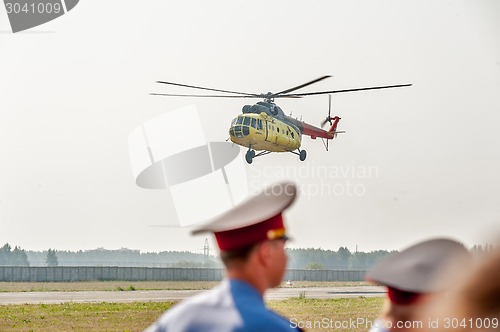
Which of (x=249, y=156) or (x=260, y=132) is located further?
(x=249, y=156)

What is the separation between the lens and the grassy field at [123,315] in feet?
78.6

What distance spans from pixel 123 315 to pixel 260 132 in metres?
15.0

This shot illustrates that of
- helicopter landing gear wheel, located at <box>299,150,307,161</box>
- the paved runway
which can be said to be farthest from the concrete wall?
the paved runway

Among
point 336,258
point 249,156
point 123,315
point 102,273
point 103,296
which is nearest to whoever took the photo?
point 123,315

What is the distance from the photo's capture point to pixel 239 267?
246 cm

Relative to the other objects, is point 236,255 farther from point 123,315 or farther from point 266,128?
point 266,128

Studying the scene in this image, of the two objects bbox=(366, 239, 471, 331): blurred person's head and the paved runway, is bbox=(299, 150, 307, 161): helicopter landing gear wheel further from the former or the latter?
bbox=(366, 239, 471, 331): blurred person's head

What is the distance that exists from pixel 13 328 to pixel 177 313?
2290 cm

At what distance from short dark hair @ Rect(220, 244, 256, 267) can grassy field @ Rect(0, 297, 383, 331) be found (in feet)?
66.2

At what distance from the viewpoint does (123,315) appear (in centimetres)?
2725

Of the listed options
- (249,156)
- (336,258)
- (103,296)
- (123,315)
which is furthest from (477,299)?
(336,258)

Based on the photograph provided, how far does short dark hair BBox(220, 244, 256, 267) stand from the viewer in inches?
97.7

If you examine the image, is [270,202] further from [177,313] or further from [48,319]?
[48,319]

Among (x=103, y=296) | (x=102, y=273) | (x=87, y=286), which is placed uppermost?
(x=102, y=273)
